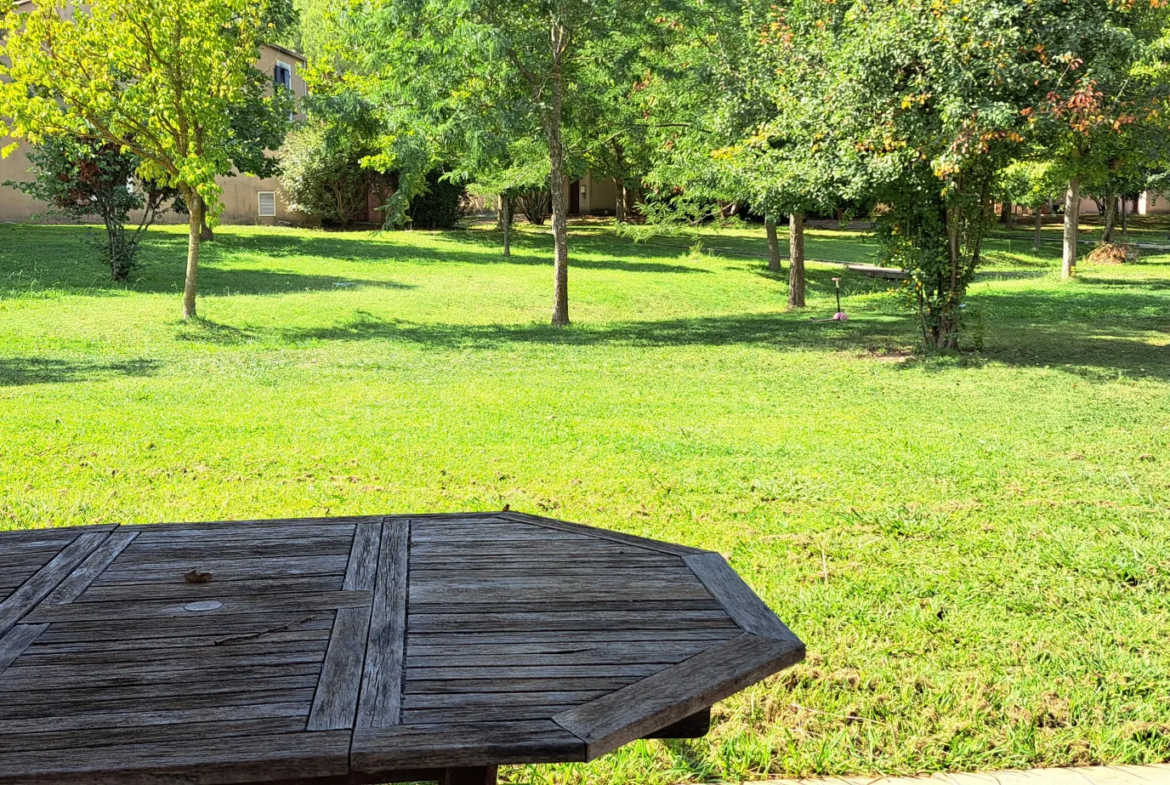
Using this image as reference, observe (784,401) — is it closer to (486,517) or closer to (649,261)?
(486,517)

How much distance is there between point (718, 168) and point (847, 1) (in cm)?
461

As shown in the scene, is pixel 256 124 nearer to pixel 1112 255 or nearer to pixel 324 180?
pixel 324 180

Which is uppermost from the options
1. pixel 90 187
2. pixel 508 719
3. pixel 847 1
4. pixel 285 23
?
pixel 285 23

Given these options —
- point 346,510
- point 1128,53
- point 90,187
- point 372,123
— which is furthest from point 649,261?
point 346,510

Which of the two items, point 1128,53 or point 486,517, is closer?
point 486,517

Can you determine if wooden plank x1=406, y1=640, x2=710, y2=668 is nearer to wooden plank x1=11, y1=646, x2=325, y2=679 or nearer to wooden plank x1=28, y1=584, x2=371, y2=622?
wooden plank x1=11, y1=646, x2=325, y2=679

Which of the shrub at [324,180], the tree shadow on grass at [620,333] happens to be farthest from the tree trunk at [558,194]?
the shrub at [324,180]

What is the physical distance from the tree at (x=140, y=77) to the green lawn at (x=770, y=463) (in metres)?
2.69

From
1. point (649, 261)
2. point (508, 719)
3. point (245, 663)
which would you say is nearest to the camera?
point (508, 719)

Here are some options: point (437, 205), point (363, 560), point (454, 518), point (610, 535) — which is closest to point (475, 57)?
point (454, 518)

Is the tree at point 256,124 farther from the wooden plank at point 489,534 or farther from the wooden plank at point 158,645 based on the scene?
the wooden plank at point 158,645

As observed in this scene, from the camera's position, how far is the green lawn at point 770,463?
385 cm

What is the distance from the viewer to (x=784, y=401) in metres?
10.2

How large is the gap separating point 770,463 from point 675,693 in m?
5.59
